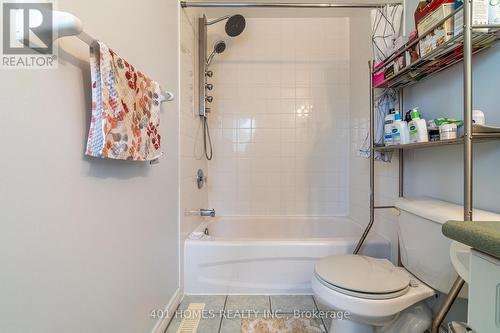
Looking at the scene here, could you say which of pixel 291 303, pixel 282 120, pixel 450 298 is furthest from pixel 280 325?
pixel 282 120

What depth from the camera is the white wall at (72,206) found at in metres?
0.53

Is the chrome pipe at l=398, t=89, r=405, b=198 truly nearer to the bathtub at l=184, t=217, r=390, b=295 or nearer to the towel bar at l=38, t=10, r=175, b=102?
the bathtub at l=184, t=217, r=390, b=295

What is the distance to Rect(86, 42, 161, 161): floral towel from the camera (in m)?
0.69

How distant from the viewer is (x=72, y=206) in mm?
683

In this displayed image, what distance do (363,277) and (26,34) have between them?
1358mm

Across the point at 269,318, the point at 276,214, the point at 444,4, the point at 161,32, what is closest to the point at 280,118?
the point at 276,214

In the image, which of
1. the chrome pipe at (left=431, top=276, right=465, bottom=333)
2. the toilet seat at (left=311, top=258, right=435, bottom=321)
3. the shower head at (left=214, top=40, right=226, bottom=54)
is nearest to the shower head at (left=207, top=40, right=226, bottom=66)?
the shower head at (left=214, top=40, right=226, bottom=54)

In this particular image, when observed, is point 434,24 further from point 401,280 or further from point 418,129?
point 401,280

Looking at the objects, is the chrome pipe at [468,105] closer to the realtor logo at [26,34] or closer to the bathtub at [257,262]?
the bathtub at [257,262]

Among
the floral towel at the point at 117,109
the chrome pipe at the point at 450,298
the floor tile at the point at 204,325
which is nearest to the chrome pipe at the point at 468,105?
the chrome pipe at the point at 450,298

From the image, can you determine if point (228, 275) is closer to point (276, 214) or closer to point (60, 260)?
point (276, 214)

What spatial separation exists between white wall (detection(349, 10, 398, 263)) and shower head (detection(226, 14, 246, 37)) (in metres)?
1.02

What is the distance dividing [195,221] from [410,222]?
4.72 ft

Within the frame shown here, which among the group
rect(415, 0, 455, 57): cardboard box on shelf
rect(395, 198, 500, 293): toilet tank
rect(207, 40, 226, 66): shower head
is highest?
rect(207, 40, 226, 66): shower head
